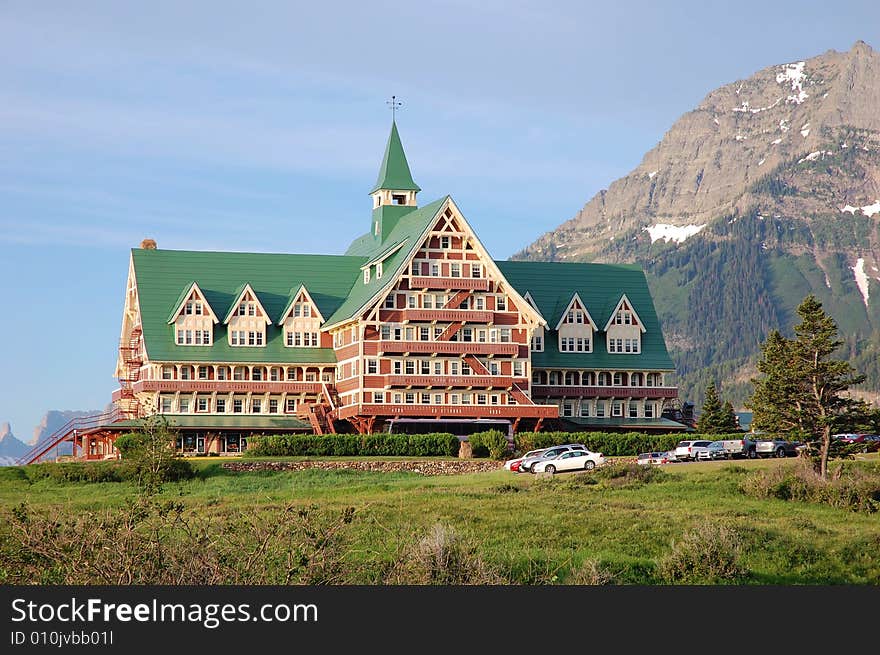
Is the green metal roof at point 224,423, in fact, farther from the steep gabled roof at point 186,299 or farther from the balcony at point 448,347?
the balcony at point 448,347

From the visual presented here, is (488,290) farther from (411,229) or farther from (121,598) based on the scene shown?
(121,598)

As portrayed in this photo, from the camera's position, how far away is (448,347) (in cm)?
9406

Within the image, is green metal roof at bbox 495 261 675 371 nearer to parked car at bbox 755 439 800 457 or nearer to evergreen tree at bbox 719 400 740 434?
evergreen tree at bbox 719 400 740 434

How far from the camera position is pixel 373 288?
3807 inches

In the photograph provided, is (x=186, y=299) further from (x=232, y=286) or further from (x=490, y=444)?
(x=490, y=444)

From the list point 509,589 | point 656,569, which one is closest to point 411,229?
point 656,569

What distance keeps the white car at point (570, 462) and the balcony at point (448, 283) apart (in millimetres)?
20274

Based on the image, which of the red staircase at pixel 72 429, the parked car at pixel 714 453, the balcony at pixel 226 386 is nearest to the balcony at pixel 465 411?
the balcony at pixel 226 386

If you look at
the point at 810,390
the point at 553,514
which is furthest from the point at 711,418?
the point at 553,514

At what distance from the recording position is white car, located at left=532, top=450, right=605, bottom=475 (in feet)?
248

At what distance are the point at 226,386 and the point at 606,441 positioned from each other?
85.6 ft

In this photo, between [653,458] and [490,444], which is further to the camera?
[490,444]

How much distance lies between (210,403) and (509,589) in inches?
2676

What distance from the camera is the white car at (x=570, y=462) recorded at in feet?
248
